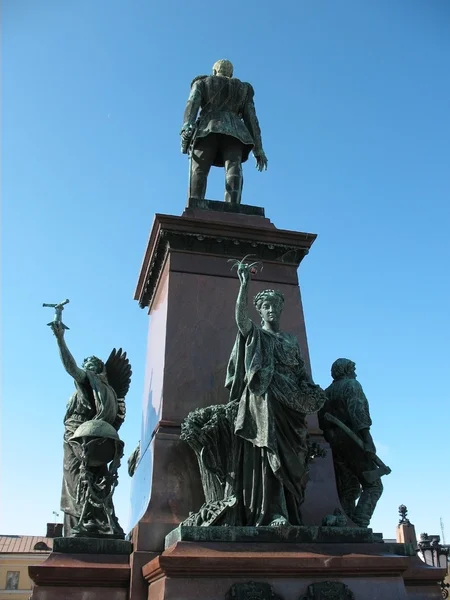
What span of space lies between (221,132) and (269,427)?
506cm

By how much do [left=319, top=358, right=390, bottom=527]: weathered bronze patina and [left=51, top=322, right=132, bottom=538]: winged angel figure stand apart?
2.52 metres

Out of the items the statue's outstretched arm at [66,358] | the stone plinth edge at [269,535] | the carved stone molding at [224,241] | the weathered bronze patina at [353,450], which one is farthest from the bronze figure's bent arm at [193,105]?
the stone plinth edge at [269,535]

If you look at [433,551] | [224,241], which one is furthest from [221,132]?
[433,551]

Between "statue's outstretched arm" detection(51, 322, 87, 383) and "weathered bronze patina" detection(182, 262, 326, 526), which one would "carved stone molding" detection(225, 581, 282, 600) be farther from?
"statue's outstretched arm" detection(51, 322, 87, 383)

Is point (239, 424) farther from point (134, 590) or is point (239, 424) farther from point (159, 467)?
point (134, 590)

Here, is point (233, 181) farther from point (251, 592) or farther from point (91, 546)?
point (251, 592)

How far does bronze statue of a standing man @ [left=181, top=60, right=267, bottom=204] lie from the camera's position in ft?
33.0

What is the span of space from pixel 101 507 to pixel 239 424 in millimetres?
1799

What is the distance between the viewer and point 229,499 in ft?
21.6

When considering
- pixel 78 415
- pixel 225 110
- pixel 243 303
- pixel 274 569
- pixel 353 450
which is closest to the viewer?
pixel 274 569

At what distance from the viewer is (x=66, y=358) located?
8.05m

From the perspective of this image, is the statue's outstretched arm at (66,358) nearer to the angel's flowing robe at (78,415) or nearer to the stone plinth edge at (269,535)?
the angel's flowing robe at (78,415)

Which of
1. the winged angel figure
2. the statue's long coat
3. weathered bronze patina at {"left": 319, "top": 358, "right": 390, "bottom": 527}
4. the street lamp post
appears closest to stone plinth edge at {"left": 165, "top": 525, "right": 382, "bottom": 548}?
the winged angel figure

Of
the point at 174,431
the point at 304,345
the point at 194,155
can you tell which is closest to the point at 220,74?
the point at 194,155
